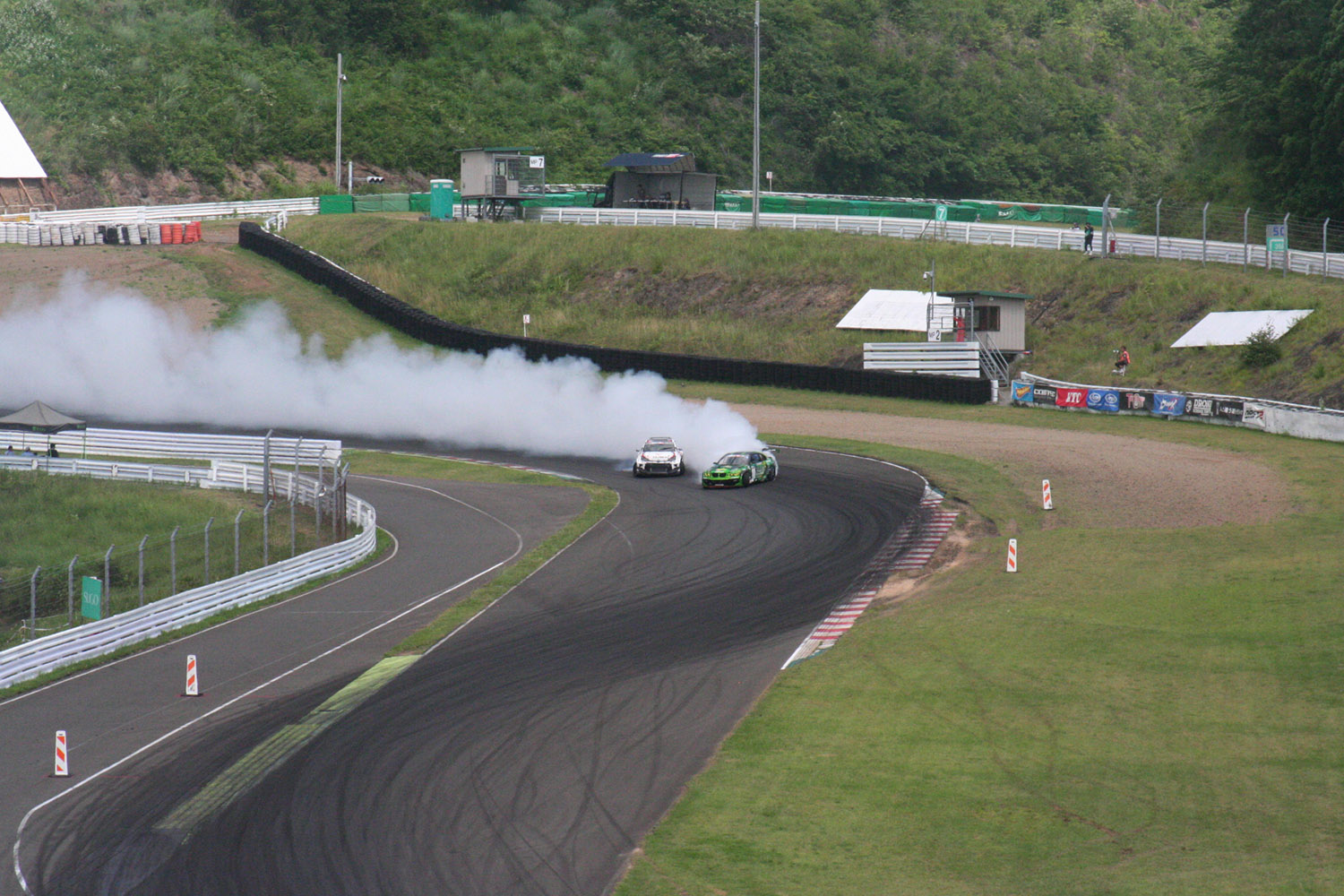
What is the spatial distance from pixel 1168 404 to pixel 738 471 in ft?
58.8

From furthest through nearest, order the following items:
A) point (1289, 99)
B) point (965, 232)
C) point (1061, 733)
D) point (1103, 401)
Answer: point (965, 232)
point (1289, 99)
point (1103, 401)
point (1061, 733)

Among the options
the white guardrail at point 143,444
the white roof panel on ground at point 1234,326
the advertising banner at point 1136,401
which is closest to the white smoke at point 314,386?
the white guardrail at point 143,444

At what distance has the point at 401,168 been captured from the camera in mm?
98000

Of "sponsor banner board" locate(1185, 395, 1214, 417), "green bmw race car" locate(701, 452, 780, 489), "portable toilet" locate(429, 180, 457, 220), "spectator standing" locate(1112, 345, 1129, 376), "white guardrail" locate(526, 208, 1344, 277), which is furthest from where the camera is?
"portable toilet" locate(429, 180, 457, 220)

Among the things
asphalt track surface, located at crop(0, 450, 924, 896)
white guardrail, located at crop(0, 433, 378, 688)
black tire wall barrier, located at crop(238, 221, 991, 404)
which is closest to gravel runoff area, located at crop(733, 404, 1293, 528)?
black tire wall barrier, located at crop(238, 221, 991, 404)

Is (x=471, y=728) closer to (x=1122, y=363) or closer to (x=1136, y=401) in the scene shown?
(x=1136, y=401)

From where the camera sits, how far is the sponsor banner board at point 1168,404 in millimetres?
49000

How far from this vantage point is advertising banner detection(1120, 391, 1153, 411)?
164 ft

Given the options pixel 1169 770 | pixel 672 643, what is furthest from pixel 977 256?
pixel 1169 770

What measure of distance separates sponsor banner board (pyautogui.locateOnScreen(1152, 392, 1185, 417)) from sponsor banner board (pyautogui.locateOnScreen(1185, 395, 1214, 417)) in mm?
191

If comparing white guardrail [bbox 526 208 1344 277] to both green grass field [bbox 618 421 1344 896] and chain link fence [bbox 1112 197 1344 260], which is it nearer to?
chain link fence [bbox 1112 197 1344 260]

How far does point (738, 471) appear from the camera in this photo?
41.2 metres

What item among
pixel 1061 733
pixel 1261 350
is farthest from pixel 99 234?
pixel 1061 733

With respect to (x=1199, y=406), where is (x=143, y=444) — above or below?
below
